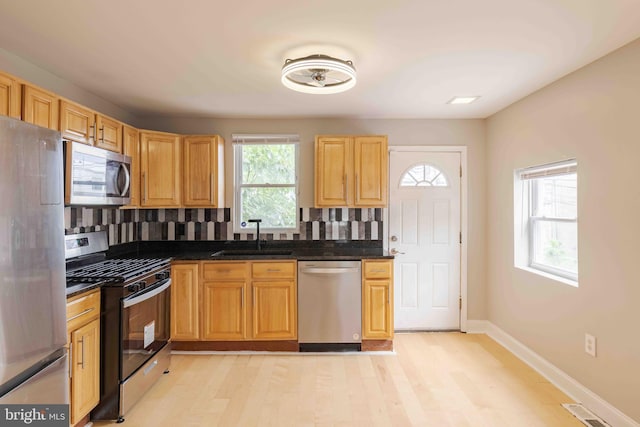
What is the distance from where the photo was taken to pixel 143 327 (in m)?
2.55

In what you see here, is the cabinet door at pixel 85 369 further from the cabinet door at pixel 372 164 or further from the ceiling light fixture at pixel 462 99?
the ceiling light fixture at pixel 462 99

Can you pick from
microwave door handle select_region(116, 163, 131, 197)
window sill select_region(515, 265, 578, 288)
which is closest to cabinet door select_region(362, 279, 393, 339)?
window sill select_region(515, 265, 578, 288)

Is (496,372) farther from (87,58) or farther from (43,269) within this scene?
(87,58)

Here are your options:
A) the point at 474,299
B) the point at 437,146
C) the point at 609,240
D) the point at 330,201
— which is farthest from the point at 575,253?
the point at 330,201

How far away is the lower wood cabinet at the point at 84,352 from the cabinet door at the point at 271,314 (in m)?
1.38

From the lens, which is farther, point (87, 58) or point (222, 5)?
point (87, 58)

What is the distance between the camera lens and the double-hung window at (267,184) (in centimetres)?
397

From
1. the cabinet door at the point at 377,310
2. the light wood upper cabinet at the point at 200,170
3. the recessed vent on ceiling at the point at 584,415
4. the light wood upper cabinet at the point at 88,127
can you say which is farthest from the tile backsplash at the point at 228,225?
the recessed vent on ceiling at the point at 584,415

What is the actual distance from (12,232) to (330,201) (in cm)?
266

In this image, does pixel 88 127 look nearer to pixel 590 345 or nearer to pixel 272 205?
pixel 272 205

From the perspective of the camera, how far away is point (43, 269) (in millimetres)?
1581

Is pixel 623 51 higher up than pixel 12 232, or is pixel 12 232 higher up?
pixel 623 51

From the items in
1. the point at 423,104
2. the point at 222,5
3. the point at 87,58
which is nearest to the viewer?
the point at 222,5

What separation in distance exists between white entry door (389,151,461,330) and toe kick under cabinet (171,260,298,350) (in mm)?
1371
